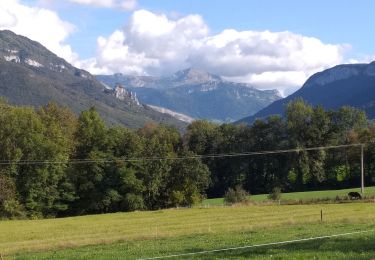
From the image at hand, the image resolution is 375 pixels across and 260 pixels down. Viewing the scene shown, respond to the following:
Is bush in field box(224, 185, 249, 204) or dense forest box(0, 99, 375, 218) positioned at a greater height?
dense forest box(0, 99, 375, 218)

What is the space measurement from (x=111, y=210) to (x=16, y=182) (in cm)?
1585

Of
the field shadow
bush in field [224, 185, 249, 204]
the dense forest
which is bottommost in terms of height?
bush in field [224, 185, 249, 204]

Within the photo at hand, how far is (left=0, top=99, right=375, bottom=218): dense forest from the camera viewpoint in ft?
268

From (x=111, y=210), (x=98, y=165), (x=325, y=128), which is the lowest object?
(x=111, y=210)

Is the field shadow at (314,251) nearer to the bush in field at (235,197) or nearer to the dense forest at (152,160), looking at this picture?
the dense forest at (152,160)

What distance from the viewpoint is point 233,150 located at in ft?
383

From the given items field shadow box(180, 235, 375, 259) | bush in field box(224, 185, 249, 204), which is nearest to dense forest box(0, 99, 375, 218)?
bush in field box(224, 185, 249, 204)

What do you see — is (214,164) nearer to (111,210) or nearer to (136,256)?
(111,210)

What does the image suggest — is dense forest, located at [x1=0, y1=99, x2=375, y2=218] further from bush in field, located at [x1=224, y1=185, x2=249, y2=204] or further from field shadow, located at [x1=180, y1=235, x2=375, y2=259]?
field shadow, located at [x1=180, y1=235, x2=375, y2=259]

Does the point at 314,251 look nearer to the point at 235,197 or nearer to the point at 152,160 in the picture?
the point at 235,197

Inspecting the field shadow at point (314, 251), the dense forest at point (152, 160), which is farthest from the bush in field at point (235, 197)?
the field shadow at point (314, 251)

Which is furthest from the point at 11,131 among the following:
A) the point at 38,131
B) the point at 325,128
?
the point at 325,128

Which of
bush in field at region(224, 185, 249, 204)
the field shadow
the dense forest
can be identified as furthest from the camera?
bush in field at region(224, 185, 249, 204)

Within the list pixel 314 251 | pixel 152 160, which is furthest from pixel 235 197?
pixel 314 251
